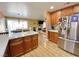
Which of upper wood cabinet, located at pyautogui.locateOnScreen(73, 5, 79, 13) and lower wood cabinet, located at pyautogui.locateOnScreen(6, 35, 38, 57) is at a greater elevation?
upper wood cabinet, located at pyautogui.locateOnScreen(73, 5, 79, 13)

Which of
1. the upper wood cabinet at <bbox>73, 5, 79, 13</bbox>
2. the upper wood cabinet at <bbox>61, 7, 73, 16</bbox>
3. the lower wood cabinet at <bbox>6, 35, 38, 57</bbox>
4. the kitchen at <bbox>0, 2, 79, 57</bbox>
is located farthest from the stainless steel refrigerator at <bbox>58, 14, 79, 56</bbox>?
the lower wood cabinet at <bbox>6, 35, 38, 57</bbox>

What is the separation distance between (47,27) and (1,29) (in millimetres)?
2476

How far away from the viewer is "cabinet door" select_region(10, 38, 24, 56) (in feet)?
8.84

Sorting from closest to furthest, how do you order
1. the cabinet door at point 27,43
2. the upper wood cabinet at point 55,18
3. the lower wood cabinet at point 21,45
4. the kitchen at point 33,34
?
the lower wood cabinet at point 21,45 < the kitchen at point 33,34 < the cabinet door at point 27,43 < the upper wood cabinet at point 55,18

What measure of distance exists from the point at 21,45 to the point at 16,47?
0.90 feet

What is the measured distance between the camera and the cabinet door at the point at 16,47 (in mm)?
2693

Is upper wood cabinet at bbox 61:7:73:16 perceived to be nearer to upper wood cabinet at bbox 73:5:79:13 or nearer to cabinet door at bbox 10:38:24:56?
upper wood cabinet at bbox 73:5:79:13

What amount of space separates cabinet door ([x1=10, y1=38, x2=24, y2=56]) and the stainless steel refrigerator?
1541 millimetres

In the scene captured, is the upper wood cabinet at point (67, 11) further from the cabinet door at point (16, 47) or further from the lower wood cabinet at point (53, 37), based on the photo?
the cabinet door at point (16, 47)

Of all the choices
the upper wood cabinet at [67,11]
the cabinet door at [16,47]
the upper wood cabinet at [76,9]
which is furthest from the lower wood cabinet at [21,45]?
the upper wood cabinet at [76,9]

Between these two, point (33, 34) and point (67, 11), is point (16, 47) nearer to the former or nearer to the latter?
point (33, 34)

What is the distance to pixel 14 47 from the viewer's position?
9.16 ft

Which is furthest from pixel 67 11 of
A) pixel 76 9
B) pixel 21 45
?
pixel 21 45

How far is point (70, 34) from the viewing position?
3264 mm
